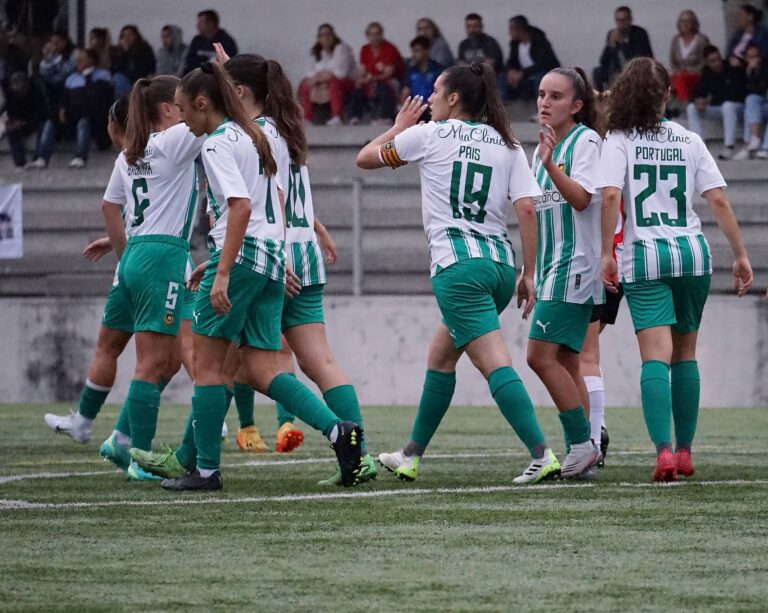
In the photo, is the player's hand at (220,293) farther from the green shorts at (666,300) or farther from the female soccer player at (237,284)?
the green shorts at (666,300)

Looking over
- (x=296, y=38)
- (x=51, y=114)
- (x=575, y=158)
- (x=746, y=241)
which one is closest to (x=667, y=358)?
(x=575, y=158)

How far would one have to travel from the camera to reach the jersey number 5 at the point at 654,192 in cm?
702

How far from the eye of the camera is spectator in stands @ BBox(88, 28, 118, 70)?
754 inches

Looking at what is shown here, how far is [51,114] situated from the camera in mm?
18688

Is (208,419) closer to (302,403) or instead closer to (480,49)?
(302,403)

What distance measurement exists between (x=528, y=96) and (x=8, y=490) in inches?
463

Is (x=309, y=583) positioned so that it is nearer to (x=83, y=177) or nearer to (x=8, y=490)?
(x=8, y=490)

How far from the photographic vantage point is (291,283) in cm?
697

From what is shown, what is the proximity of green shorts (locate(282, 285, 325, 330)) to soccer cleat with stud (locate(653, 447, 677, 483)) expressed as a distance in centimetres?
158

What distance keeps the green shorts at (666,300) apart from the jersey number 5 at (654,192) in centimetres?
24

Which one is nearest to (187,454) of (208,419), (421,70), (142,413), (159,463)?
(159,463)

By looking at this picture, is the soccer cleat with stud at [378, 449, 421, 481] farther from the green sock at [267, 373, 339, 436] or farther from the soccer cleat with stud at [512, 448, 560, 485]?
the green sock at [267, 373, 339, 436]

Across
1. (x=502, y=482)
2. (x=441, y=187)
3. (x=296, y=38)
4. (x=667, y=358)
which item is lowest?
(x=502, y=482)

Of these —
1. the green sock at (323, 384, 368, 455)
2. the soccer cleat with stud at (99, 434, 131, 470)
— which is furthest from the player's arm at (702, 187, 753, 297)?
the soccer cleat with stud at (99, 434, 131, 470)
